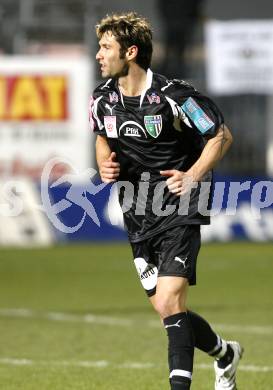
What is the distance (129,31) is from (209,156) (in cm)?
91

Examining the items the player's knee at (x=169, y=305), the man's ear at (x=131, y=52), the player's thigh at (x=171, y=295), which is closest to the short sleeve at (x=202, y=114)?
the man's ear at (x=131, y=52)

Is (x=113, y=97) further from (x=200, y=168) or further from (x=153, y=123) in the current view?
(x=200, y=168)

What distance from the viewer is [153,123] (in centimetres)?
768

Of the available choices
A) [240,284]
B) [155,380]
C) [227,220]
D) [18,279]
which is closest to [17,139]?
[227,220]

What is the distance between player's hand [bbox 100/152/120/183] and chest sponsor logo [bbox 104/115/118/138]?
140mm

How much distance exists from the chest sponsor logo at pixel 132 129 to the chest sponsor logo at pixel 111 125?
5 centimetres

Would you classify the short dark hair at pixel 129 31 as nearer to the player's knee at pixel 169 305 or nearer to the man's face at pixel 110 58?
the man's face at pixel 110 58

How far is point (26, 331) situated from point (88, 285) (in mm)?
5305

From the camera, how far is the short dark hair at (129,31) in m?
7.62

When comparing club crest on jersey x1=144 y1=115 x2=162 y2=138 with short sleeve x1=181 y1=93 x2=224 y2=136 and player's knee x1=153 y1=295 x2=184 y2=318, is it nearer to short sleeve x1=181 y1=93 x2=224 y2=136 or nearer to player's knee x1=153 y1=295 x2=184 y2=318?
short sleeve x1=181 y1=93 x2=224 y2=136

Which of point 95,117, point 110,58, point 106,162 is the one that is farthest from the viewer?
point 95,117

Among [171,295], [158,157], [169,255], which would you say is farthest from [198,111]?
[171,295]

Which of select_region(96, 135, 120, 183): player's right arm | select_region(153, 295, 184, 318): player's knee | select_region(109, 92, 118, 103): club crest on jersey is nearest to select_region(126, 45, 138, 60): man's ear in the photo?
select_region(109, 92, 118, 103): club crest on jersey

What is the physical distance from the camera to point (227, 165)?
28.0 meters
